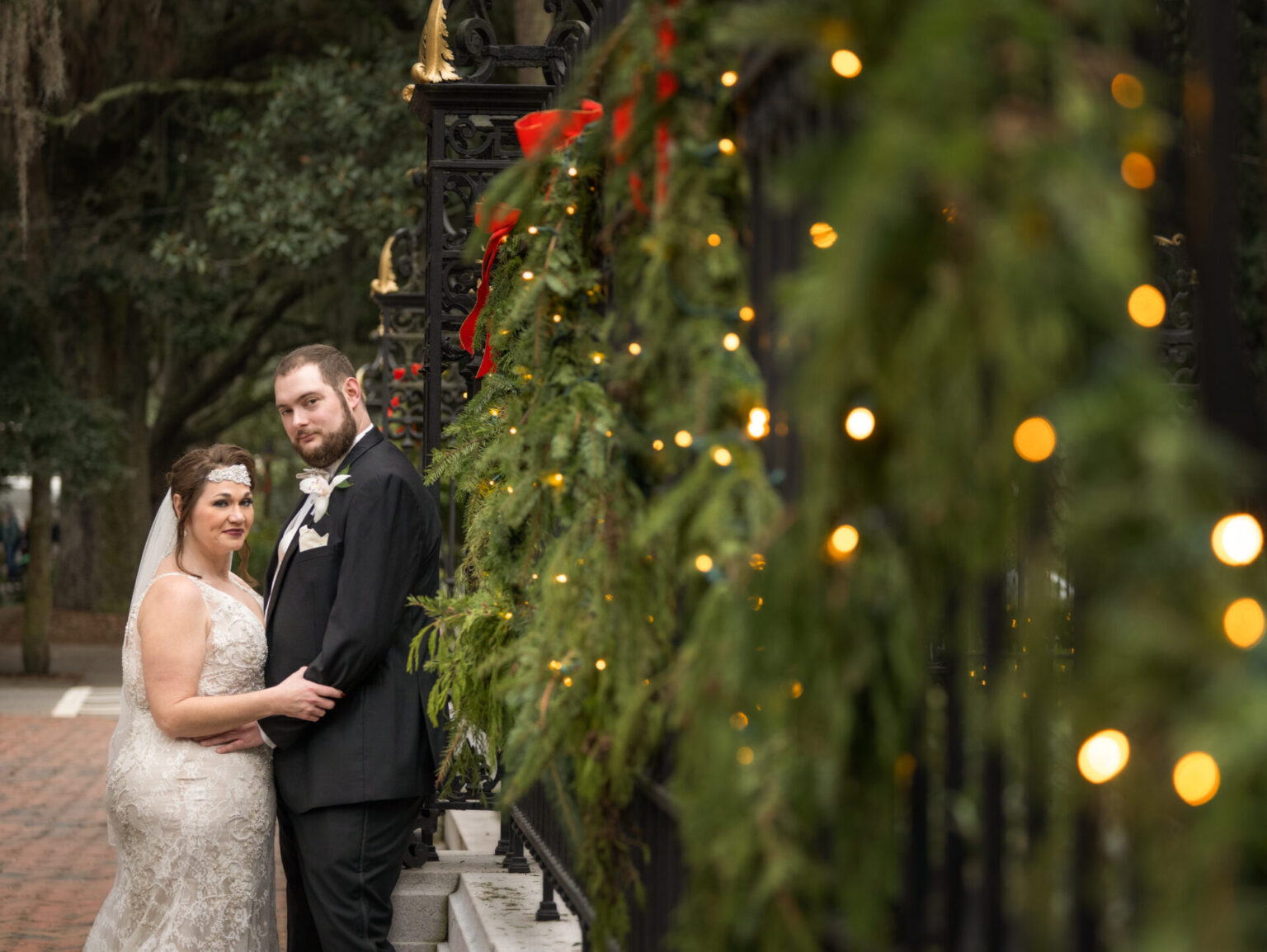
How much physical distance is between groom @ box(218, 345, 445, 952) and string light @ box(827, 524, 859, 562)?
10.7ft

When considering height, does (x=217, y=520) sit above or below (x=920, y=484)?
below

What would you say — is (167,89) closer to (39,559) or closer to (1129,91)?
(39,559)

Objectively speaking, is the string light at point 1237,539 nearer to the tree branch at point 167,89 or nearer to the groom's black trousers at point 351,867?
the groom's black trousers at point 351,867

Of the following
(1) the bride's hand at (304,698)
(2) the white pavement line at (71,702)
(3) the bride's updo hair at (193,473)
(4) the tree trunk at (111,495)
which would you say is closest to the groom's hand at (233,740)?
(1) the bride's hand at (304,698)

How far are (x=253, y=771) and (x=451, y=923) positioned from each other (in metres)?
1.31

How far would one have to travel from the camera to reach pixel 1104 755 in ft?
4.19

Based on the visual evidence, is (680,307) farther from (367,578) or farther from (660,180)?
(367,578)

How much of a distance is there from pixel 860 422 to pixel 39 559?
1742 centimetres

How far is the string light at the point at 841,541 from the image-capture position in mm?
1471

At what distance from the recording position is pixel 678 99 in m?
2.16

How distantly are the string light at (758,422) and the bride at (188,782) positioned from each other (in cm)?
283

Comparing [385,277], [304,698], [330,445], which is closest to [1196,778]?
[304,698]

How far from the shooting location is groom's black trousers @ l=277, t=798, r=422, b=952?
461 centimetres

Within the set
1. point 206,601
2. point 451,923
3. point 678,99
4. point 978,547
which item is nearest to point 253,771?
point 206,601
